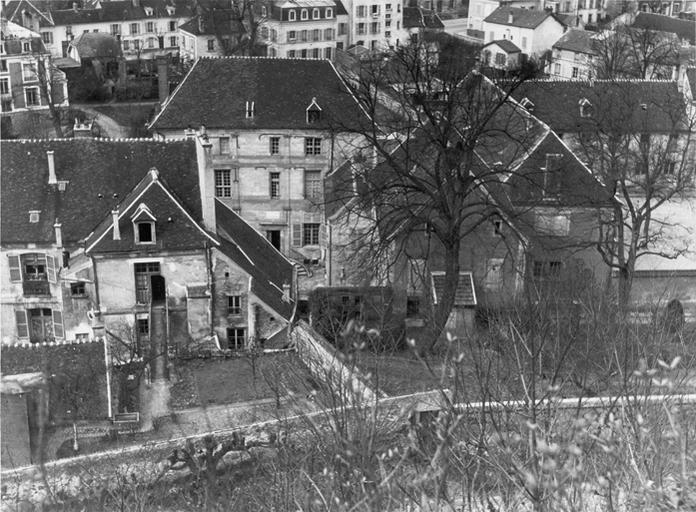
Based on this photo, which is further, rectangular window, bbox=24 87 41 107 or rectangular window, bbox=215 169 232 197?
rectangular window, bbox=24 87 41 107

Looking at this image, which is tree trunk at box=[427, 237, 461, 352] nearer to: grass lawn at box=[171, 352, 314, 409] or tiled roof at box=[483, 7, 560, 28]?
grass lawn at box=[171, 352, 314, 409]

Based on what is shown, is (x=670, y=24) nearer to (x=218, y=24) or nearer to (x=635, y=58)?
(x=635, y=58)

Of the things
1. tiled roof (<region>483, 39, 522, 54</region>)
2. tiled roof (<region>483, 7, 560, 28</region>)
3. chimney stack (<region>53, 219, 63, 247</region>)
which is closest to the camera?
chimney stack (<region>53, 219, 63, 247</region>)

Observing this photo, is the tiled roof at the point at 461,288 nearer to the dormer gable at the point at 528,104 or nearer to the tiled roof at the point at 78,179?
the tiled roof at the point at 78,179

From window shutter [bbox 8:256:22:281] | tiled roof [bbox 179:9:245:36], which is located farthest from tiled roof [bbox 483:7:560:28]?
window shutter [bbox 8:256:22:281]

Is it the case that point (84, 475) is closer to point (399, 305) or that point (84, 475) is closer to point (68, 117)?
point (399, 305)

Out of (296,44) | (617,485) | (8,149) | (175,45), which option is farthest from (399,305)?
(175,45)

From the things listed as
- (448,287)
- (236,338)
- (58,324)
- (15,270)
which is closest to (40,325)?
(58,324)
